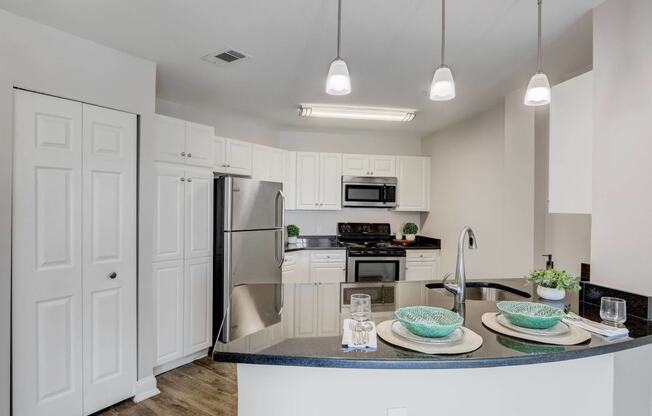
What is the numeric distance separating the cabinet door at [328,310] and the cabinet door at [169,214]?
61.0 inches

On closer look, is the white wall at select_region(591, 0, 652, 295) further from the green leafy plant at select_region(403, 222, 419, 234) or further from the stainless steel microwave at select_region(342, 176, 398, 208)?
the green leafy plant at select_region(403, 222, 419, 234)

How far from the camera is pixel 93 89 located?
2.27 metres

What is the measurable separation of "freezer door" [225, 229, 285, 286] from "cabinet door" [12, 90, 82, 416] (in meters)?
1.27

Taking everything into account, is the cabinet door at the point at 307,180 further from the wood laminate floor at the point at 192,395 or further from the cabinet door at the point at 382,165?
the wood laminate floor at the point at 192,395

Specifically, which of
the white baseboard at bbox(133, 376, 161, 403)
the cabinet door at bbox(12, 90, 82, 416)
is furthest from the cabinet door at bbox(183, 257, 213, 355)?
the cabinet door at bbox(12, 90, 82, 416)

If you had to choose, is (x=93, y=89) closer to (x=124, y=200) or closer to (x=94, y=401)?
(x=124, y=200)

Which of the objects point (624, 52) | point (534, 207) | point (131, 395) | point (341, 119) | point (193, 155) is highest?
point (341, 119)

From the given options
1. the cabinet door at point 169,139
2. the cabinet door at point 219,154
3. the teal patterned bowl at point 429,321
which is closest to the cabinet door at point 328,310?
the teal patterned bowl at point 429,321

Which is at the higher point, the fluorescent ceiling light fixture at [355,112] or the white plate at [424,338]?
the fluorescent ceiling light fixture at [355,112]

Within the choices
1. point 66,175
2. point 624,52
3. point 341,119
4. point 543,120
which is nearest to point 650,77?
point 624,52

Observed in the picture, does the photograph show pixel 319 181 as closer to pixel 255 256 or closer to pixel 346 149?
pixel 346 149

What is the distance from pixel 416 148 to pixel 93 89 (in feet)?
13.8

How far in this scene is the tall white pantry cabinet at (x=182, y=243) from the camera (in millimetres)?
2816

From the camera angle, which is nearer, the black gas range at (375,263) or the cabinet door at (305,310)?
the cabinet door at (305,310)
